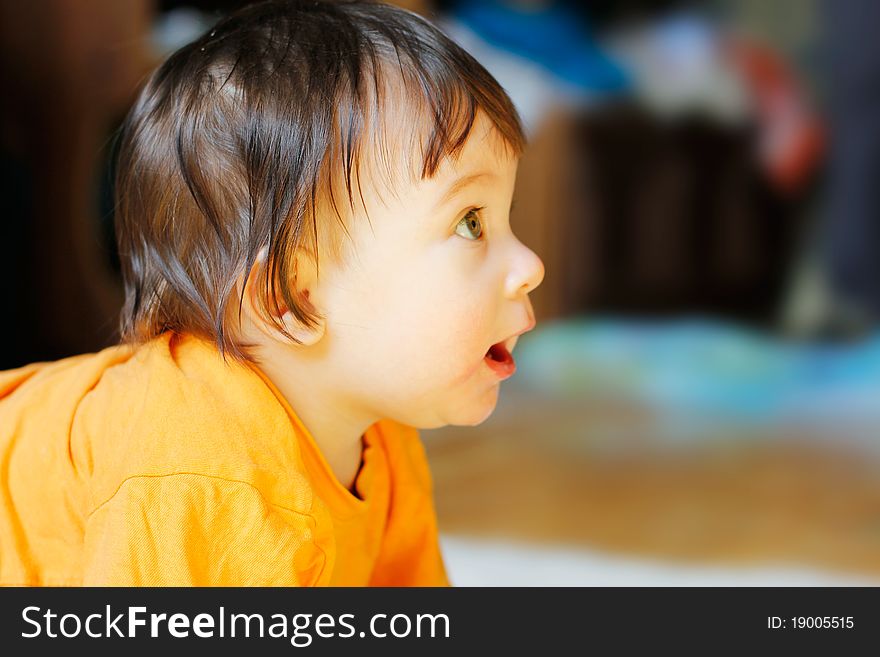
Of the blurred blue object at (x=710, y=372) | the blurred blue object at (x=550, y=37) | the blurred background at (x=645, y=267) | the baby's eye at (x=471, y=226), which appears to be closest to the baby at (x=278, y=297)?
the baby's eye at (x=471, y=226)

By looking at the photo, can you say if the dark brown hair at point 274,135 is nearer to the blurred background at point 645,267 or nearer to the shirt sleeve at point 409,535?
the shirt sleeve at point 409,535

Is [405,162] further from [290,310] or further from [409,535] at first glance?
[409,535]

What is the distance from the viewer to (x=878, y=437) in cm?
183

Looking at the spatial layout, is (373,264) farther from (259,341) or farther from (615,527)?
(615,527)

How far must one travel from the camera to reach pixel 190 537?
2.03 ft

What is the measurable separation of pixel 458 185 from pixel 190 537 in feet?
0.90

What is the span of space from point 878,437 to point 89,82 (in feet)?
4.93

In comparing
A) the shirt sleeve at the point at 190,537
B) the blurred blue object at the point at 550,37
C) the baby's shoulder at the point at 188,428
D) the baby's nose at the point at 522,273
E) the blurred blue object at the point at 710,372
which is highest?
the blurred blue object at the point at 550,37

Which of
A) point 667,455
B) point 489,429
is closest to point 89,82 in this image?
point 489,429

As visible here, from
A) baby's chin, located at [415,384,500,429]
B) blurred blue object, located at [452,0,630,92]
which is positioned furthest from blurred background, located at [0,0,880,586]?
baby's chin, located at [415,384,500,429]

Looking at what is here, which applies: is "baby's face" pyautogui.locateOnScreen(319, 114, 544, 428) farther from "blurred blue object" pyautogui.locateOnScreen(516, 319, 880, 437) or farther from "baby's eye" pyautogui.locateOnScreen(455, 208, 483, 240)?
"blurred blue object" pyautogui.locateOnScreen(516, 319, 880, 437)

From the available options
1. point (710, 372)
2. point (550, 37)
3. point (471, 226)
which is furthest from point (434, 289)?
point (550, 37)

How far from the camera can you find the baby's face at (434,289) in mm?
686

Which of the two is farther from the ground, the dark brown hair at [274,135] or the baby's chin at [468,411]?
the dark brown hair at [274,135]
